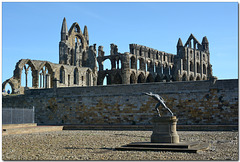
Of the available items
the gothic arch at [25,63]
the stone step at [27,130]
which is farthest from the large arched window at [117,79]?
the stone step at [27,130]

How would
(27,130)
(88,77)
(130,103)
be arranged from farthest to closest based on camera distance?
(88,77)
(130,103)
(27,130)

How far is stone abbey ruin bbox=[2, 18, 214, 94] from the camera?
145 feet

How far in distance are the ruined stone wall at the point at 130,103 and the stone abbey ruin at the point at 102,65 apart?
35.3ft

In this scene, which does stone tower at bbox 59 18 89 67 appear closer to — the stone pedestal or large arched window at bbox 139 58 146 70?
large arched window at bbox 139 58 146 70

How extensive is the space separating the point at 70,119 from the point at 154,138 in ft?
56.6

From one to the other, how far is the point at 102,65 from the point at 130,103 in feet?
99.1

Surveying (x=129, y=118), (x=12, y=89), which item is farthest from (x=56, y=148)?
(x=12, y=89)

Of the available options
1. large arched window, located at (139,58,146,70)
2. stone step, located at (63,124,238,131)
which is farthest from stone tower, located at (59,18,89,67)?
stone step, located at (63,124,238,131)

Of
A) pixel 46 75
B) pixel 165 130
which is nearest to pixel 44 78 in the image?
pixel 46 75

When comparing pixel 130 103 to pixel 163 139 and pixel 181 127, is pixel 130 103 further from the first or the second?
pixel 163 139

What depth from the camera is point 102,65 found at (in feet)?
187

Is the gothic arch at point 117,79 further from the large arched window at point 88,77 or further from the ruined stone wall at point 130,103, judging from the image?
the ruined stone wall at point 130,103

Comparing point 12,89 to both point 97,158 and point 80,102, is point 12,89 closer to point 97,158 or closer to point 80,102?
point 80,102

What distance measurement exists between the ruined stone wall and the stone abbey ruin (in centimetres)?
1075
